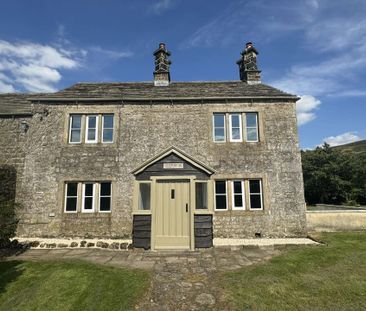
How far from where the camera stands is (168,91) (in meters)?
13.5

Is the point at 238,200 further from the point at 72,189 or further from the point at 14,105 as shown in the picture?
the point at 14,105

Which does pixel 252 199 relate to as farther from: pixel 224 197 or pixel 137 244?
pixel 137 244

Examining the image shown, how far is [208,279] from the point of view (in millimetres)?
6551

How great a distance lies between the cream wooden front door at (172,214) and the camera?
9.46 m

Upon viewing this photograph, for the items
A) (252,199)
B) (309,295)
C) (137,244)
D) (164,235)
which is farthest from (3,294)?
(252,199)

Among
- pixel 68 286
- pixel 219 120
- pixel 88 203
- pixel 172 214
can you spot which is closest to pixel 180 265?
pixel 172 214

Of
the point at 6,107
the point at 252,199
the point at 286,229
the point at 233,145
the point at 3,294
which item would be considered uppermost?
the point at 6,107

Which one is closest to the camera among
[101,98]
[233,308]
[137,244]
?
[233,308]

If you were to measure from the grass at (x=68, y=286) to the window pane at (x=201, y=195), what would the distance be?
144 inches

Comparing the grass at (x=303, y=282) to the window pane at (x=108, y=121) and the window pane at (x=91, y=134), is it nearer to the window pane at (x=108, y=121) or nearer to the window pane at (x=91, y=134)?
the window pane at (x=108, y=121)

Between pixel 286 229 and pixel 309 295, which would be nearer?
pixel 309 295

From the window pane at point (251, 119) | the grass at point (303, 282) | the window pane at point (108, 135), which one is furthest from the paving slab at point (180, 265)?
the window pane at point (251, 119)

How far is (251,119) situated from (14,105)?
13070 millimetres

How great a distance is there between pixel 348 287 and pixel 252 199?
5.90 meters
